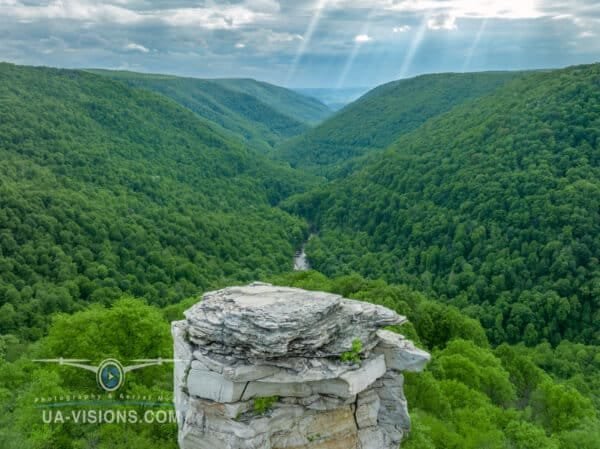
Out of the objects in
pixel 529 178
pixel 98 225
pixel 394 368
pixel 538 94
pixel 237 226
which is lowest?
pixel 237 226

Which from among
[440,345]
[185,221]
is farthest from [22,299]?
[440,345]

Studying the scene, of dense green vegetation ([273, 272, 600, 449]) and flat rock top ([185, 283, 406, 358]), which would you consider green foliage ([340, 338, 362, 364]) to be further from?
dense green vegetation ([273, 272, 600, 449])

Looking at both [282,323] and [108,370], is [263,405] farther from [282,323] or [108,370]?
[108,370]

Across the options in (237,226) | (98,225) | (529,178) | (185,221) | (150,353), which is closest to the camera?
(150,353)

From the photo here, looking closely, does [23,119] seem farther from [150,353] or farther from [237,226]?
[150,353]

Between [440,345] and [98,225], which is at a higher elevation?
[440,345]

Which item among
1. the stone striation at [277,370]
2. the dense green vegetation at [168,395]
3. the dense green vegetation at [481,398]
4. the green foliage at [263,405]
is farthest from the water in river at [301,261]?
the green foliage at [263,405]
